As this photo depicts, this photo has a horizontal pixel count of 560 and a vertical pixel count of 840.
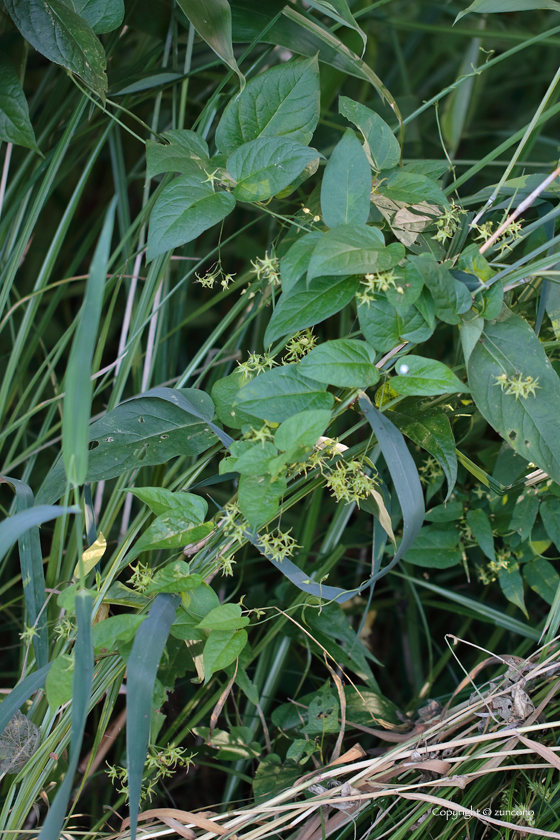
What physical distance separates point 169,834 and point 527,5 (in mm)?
893

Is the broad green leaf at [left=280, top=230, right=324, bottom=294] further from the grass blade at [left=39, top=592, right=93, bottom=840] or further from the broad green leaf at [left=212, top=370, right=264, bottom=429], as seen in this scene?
the grass blade at [left=39, top=592, right=93, bottom=840]

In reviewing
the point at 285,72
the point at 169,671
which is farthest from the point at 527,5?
the point at 169,671

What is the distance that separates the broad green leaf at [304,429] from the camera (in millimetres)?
406

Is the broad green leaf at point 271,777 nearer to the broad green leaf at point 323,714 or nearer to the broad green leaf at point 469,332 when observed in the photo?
the broad green leaf at point 323,714

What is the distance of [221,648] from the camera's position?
464mm

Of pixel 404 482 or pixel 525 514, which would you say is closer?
pixel 404 482

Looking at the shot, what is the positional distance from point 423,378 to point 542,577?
14.5 inches

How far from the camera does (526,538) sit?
647 mm

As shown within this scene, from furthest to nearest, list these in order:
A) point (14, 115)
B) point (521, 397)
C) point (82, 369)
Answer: point (14, 115), point (521, 397), point (82, 369)

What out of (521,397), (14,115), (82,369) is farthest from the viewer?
(14,115)

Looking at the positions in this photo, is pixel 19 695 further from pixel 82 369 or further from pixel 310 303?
pixel 310 303

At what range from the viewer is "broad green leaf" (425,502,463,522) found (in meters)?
0.65

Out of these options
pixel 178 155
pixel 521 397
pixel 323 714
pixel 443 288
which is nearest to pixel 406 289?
pixel 443 288

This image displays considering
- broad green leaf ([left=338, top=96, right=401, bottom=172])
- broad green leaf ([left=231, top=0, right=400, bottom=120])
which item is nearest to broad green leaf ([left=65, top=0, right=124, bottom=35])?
broad green leaf ([left=231, top=0, right=400, bottom=120])
